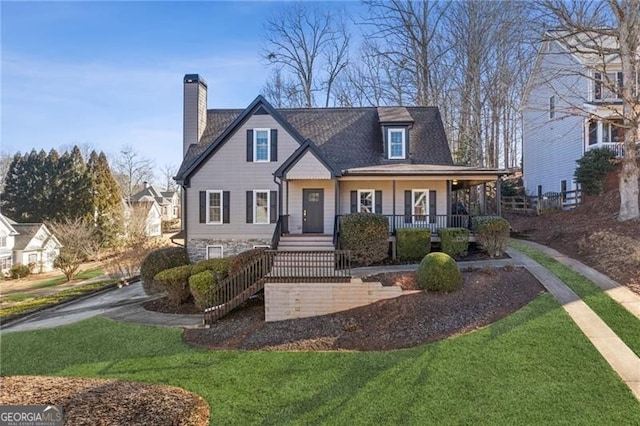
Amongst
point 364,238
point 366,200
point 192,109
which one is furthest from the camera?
point 192,109

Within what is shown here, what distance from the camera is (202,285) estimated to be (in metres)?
11.8

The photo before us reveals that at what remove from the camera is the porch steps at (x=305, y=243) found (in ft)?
48.3

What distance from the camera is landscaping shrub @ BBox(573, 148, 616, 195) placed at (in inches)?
763

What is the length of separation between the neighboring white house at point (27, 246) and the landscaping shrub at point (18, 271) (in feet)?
3.30

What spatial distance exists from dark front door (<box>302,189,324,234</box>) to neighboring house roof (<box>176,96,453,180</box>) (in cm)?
172

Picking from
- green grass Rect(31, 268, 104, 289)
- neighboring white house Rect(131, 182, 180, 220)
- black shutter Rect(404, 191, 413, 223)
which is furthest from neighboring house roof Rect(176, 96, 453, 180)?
neighboring white house Rect(131, 182, 180, 220)

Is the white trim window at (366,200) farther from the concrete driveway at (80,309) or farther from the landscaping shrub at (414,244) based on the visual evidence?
the concrete driveway at (80,309)

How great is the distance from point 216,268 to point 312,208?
5354mm

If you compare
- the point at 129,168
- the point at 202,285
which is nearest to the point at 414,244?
the point at 202,285

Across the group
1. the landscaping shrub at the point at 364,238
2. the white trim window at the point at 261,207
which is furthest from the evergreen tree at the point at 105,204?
the landscaping shrub at the point at 364,238

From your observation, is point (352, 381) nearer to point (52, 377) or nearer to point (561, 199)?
point (52, 377)

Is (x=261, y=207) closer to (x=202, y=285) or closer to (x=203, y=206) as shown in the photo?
(x=203, y=206)

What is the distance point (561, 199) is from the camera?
21.6m

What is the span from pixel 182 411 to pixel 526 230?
18.5m
